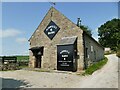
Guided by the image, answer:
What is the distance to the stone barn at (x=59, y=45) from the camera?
A: 2322 centimetres

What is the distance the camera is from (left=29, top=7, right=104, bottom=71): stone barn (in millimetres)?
23219

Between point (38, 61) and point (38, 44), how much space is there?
237cm

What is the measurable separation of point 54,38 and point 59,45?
174cm

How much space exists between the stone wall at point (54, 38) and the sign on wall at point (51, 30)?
15.4 inches

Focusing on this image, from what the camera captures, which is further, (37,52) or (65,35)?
(37,52)

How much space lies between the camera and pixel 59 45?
966 inches

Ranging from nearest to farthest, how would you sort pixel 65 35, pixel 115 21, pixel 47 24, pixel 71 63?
pixel 71 63 → pixel 65 35 → pixel 47 24 → pixel 115 21

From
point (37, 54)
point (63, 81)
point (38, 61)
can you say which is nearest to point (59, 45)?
point (37, 54)

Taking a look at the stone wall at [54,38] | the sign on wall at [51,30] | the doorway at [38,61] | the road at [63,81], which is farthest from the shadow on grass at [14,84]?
the doorway at [38,61]

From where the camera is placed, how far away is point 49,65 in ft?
84.9

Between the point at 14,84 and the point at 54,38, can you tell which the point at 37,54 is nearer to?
the point at 54,38

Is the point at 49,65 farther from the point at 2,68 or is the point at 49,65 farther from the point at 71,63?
the point at 2,68

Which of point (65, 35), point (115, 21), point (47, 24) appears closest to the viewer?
point (65, 35)

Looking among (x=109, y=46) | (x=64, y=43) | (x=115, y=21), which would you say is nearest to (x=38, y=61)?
(x=64, y=43)
